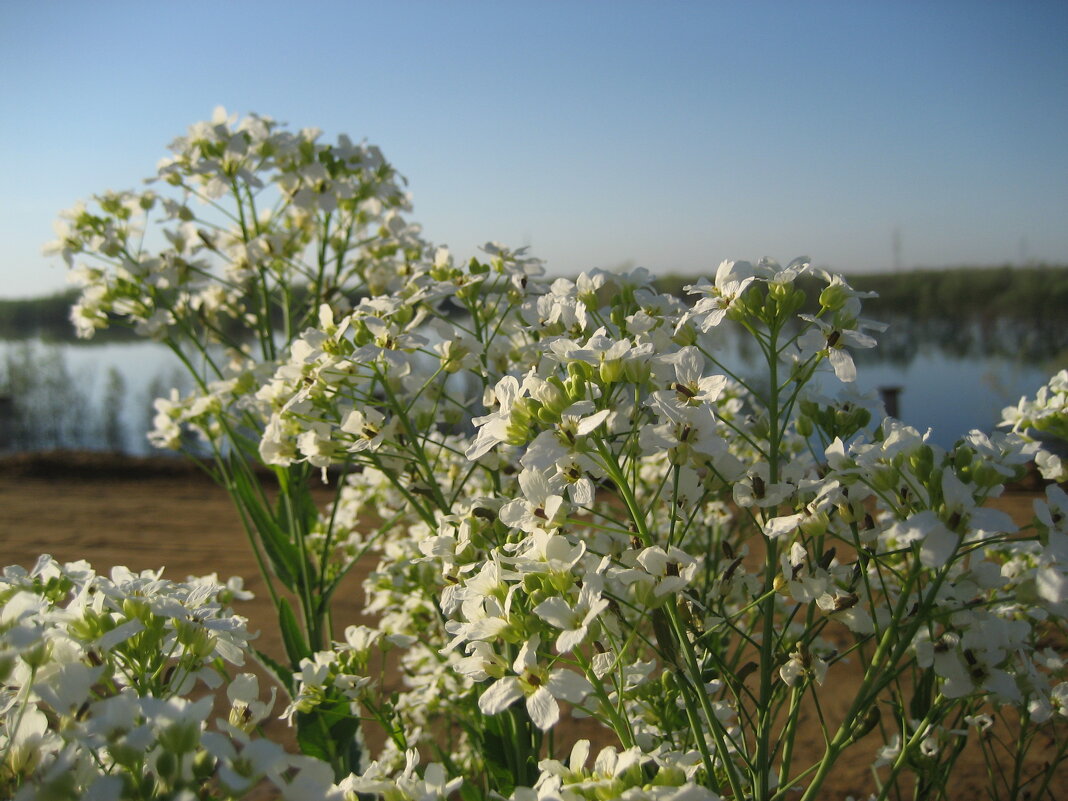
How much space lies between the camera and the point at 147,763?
2.00 feet

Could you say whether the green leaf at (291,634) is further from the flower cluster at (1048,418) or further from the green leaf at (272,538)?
the flower cluster at (1048,418)

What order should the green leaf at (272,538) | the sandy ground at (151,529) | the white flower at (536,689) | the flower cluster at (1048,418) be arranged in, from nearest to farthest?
the white flower at (536,689) → the flower cluster at (1048,418) → the green leaf at (272,538) → the sandy ground at (151,529)

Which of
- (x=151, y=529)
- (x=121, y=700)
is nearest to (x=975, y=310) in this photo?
(x=151, y=529)

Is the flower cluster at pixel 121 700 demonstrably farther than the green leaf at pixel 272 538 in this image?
No

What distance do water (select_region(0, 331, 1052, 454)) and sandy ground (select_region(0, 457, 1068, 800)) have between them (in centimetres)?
72

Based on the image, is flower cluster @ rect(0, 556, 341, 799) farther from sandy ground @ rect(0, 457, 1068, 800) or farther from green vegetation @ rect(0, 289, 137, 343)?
green vegetation @ rect(0, 289, 137, 343)

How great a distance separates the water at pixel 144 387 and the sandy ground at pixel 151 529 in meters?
0.72

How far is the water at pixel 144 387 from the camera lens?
18.0 ft

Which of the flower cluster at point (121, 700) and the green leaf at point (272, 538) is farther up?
the flower cluster at point (121, 700)

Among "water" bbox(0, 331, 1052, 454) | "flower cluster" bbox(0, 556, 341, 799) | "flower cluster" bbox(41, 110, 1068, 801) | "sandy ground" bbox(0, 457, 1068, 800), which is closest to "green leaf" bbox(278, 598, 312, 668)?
"flower cluster" bbox(41, 110, 1068, 801)

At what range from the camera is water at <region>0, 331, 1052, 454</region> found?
5496 mm

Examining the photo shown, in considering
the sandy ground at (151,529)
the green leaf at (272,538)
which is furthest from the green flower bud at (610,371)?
the sandy ground at (151,529)

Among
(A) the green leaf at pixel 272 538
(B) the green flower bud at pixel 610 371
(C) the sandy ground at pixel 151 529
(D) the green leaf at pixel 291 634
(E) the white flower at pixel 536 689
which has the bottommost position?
(C) the sandy ground at pixel 151 529

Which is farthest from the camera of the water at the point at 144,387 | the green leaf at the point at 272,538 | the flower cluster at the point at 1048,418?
the water at the point at 144,387
